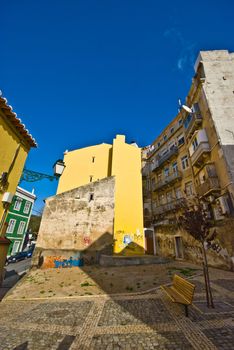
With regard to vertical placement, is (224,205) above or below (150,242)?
above

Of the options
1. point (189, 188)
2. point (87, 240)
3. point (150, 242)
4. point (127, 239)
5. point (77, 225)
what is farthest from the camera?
point (150, 242)

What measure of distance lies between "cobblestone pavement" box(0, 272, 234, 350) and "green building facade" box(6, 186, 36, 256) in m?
25.4

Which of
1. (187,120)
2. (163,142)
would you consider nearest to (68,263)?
(187,120)

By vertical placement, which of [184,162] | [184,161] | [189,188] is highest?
[184,161]

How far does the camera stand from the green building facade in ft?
88.1

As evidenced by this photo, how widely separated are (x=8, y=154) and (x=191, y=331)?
8.98 m

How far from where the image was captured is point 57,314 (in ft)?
16.0

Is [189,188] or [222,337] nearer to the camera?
[222,337]

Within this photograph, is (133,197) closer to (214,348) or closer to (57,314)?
(57,314)

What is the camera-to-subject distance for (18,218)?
28750mm

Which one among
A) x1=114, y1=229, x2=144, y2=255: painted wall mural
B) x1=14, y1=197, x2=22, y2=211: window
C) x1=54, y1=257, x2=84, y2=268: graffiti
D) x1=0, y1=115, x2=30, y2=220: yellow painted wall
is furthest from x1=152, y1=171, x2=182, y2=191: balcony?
x1=14, y1=197, x2=22, y2=211: window

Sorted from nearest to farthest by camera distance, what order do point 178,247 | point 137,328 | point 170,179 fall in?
point 137,328
point 178,247
point 170,179

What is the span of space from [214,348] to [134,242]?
14.5m

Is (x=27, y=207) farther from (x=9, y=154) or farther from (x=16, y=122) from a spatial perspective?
(x=16, y=122)
